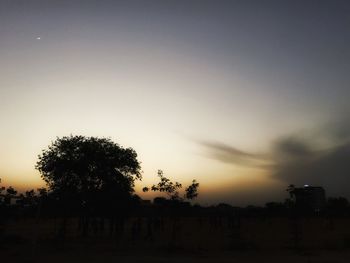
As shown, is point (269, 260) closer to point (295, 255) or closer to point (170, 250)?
point (295, 255)

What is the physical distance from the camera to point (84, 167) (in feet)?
152

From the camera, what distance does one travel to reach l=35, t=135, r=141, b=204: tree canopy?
153ft

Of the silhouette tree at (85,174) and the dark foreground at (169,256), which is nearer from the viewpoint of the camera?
the dark foreground at (169,256)

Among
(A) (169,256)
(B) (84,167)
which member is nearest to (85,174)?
(B) (84,167)

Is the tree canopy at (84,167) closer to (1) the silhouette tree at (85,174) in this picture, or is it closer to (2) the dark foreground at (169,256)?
(1) the silhouette tree at (85,174)

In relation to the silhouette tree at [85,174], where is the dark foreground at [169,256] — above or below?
below

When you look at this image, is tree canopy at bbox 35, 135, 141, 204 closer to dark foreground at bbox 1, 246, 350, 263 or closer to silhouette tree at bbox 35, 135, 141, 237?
silhouette tree at bbox 35, 135, 141, 237

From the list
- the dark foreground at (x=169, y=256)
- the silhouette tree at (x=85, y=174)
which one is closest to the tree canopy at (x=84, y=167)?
the silhouette tree at (x=85, y=174)

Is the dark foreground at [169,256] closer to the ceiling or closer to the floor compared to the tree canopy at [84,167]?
closer to the floor

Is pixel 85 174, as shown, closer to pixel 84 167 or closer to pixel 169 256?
pixel 84 167

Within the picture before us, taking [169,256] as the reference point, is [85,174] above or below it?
above

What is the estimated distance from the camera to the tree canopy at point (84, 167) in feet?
153

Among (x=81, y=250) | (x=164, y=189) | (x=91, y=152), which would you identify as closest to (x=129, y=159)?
(x=91, y=152)

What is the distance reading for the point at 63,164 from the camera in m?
46.4
